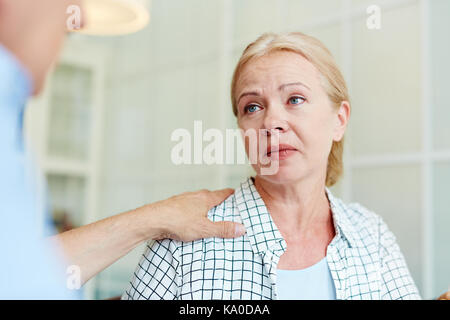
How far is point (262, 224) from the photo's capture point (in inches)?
32.1

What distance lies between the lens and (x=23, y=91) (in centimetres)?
38

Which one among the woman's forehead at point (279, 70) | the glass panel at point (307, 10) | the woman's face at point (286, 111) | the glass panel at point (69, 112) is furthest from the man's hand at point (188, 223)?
the glass panel at point (69, 112)

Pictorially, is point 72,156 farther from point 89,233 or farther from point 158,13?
point 89,233

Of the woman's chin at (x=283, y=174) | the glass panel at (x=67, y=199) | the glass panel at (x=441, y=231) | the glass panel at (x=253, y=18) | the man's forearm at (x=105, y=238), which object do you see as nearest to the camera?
the man's forearm at (x=105, y=238)

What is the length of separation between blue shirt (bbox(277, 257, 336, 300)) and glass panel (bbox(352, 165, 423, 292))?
58 cm

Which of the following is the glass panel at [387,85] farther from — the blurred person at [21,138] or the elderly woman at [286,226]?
the blurred person at [21,138]

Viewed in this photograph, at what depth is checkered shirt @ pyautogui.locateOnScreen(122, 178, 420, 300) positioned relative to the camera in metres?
0.76

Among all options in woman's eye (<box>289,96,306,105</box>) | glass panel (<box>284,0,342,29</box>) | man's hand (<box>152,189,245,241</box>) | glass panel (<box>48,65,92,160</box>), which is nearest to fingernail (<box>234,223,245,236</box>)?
man's hand (<box>152,189,245,241</box>)

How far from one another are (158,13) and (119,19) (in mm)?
658

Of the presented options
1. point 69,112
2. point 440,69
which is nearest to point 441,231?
point 440,69

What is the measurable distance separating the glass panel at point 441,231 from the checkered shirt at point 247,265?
42 centimetres

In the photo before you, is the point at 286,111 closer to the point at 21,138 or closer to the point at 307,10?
the point at 21,138

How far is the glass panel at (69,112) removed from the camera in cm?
258

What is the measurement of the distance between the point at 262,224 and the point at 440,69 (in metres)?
0.73
